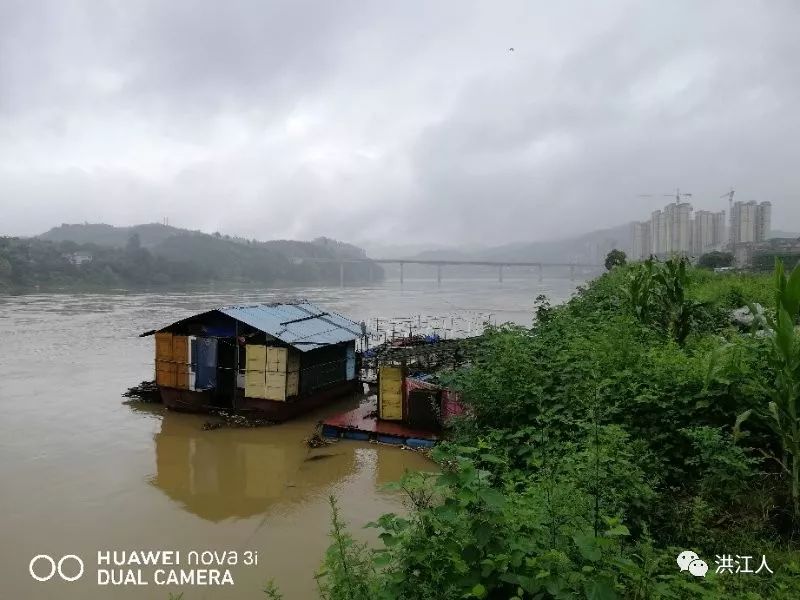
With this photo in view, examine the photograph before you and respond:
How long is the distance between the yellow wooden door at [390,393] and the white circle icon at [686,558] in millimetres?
6641

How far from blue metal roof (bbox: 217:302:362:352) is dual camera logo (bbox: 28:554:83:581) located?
540 centimetres

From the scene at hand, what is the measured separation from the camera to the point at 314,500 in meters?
7.70

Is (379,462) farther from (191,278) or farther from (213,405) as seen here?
(191,278)

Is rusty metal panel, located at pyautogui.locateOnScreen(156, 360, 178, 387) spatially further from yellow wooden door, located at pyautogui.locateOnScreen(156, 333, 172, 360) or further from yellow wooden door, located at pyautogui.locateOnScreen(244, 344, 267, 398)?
yellow wooden door, located at pyautogui.locateOnScreen(244, 344, 267, 398)

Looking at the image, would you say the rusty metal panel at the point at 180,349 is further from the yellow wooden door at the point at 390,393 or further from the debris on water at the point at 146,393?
the yellow wooden door at the point at 390,393

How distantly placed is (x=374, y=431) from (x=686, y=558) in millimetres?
6704

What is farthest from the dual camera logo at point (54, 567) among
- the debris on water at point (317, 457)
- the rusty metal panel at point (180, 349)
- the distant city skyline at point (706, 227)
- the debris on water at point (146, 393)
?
the distant city skyline at point (706, 227)

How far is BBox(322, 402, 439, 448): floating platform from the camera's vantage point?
30.1ft

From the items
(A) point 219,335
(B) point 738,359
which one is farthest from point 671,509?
(A) point 219,335

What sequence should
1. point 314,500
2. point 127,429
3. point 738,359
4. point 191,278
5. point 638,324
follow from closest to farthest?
1. point 738,359
2. point 314,500
3. point 638,324
4. point 127,429
5. point 191,278

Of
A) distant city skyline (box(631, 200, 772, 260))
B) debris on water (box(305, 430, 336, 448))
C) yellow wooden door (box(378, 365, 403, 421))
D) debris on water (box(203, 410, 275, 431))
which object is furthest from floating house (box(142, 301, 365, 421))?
distant city skyline (box(631, 200, 772, 260))

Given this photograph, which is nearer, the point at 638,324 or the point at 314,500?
the point at 314,500

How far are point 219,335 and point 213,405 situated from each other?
162 cm

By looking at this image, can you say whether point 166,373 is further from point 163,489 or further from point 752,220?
point 752,220
